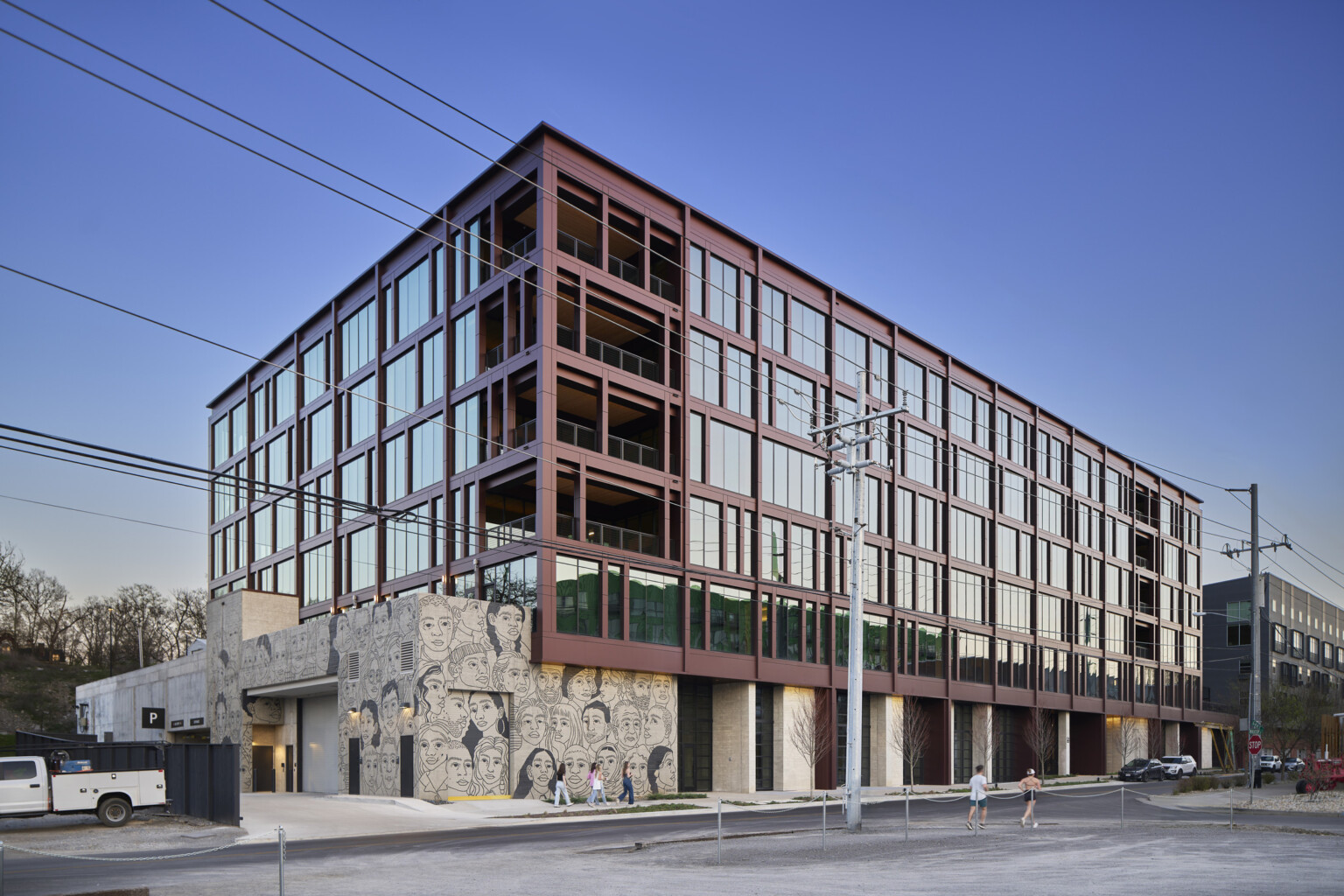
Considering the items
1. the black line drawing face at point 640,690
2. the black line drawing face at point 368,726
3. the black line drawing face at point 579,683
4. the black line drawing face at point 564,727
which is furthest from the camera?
the black line drawing face at point 640,690

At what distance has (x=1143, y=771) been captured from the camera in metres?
68.9

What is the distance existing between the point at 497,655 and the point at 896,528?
2856 centimetres

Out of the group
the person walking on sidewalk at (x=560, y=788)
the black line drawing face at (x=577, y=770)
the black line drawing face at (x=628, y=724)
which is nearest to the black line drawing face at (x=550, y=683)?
the black line drawing face at (x=577, y=770)

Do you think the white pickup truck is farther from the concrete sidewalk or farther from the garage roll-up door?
the garage roll-up door

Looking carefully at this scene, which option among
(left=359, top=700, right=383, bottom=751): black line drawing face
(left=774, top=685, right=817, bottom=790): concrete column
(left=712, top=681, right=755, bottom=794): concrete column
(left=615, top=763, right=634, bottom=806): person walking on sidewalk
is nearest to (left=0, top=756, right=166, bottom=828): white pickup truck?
(left=359, top=700, right=383, bottom=751): black line drawing face

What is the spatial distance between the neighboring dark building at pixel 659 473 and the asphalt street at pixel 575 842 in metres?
10.6

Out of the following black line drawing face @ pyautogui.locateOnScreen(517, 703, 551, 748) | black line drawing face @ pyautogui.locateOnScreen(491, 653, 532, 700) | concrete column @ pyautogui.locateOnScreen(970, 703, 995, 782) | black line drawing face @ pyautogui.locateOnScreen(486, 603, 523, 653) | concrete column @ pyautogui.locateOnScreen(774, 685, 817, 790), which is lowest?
concrete column @ pyautogui.locateOnScreen(970, 703, 995, 782)

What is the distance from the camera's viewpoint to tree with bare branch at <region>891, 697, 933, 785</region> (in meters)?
62.1

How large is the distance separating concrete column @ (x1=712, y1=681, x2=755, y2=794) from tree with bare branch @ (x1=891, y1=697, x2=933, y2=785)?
41.8 feet

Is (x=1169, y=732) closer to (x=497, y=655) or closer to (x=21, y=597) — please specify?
(x=497, y=655)

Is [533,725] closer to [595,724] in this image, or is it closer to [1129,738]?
[595,724]

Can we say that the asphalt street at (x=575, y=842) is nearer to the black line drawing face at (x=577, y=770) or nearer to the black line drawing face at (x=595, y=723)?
the black line drawing face at (x=577, y=770)

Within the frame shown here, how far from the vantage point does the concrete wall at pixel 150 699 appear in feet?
206

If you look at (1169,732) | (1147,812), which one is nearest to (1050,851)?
(1147,812)
